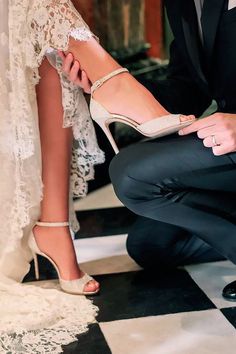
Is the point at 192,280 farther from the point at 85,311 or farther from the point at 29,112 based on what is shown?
the point at 29,112

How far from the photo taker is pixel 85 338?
1276mm

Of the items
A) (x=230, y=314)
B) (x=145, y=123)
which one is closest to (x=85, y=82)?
(x=145, y=123)

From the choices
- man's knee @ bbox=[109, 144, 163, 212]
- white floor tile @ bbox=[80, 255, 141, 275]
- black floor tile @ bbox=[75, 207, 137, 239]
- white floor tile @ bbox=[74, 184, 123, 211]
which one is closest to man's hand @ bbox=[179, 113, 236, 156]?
man's knee @ bbox=[109, 144, 163, 212]

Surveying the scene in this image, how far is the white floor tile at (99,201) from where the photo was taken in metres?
2.11

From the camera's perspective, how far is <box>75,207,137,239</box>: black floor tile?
186cm

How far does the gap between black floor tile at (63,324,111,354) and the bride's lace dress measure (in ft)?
0.06

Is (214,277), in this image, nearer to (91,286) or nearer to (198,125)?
(91,286)

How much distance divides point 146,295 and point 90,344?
225 mm

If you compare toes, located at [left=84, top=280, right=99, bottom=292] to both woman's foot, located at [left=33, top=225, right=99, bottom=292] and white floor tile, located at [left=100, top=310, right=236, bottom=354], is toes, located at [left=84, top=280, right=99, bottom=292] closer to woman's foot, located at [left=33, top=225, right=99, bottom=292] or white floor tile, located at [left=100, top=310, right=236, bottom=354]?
woman's foot, located at [left=33, top=225, right=99, bottom=292]

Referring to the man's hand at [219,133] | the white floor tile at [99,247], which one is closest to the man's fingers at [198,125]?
the man's hand at [219,133]

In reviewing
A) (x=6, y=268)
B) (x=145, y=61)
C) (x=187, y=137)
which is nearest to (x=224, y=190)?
(x=187, y=137)

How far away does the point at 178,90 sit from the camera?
1527 mm

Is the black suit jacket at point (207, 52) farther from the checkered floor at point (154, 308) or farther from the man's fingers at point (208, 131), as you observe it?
the checkered floor at point (154, 308)

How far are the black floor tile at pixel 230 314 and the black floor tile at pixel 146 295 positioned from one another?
0.03 meters
